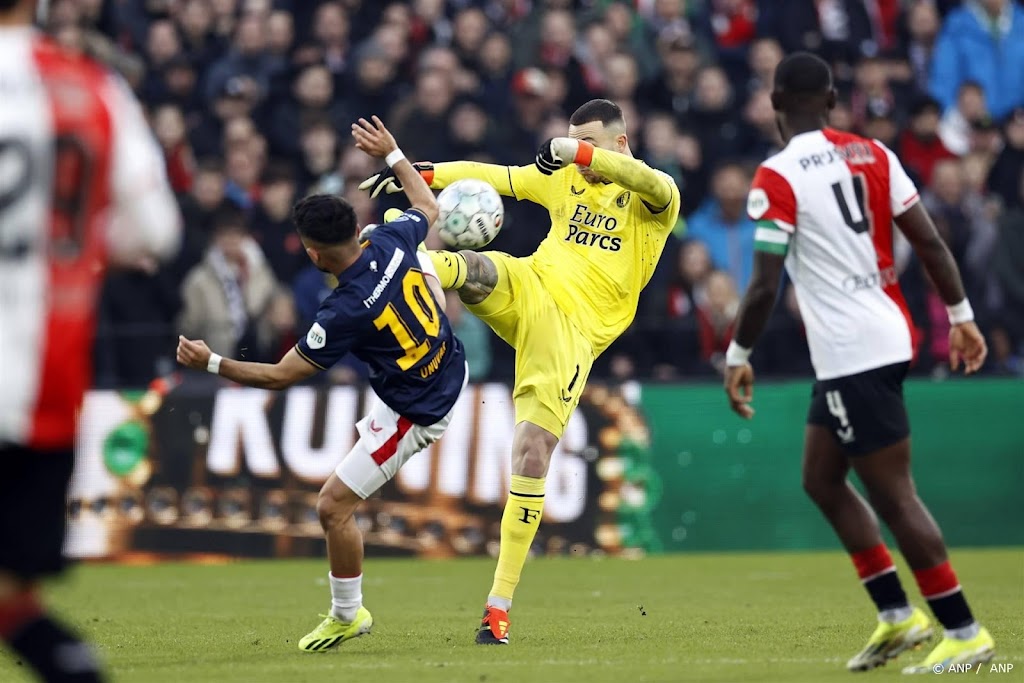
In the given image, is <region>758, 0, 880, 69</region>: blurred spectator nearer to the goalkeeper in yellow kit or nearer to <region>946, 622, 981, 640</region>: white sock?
the goalkeeper in yellow kit

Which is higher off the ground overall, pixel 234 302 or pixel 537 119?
pixel 537 119

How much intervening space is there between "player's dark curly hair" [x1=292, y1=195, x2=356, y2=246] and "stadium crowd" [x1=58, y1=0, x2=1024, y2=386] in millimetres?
6595

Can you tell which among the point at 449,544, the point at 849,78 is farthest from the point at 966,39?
the point at 449,544

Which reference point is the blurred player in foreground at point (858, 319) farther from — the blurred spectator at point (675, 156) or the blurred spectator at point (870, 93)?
the blurred spectator at point (870, 93)

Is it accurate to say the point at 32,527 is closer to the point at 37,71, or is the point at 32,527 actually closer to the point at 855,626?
the point at 37,71

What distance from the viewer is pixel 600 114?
31.6 ft

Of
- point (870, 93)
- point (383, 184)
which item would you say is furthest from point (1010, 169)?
point (383, 184)

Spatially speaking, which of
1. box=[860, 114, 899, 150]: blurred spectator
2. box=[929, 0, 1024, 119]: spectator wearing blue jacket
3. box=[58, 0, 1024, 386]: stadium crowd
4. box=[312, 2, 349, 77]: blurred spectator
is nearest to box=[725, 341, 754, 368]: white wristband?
A: box=[58, 0, 1024, 386]: stadium crowd

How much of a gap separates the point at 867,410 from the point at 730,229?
966 cm

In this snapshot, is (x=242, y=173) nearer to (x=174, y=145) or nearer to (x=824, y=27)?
(x=174, y=145)

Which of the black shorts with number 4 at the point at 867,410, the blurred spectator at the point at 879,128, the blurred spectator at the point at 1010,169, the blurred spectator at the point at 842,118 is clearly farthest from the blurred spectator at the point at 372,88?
the black shorts with number 4 at the point at 867,410

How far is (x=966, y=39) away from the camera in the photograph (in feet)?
63.0

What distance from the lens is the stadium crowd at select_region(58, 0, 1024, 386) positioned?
50.6 feet

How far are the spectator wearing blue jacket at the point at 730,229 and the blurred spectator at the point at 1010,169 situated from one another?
336 centimetres
